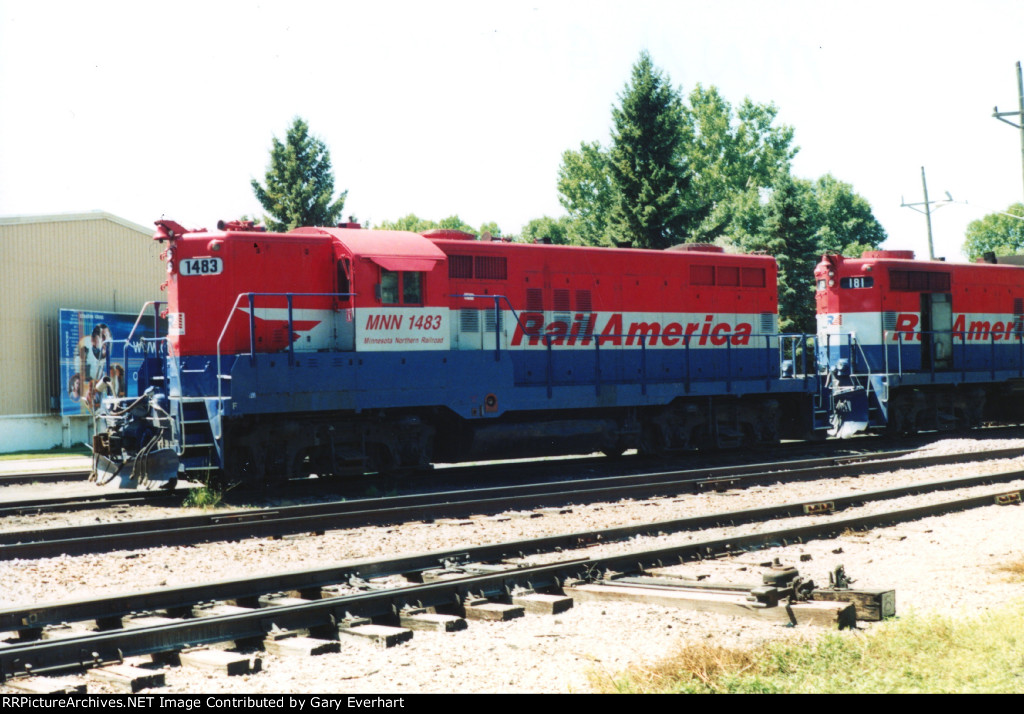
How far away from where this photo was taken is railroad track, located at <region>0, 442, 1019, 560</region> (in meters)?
9.56

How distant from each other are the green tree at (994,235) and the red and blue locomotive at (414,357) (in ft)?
267

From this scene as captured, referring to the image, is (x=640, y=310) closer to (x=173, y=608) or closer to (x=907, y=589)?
(x=907, y=589)

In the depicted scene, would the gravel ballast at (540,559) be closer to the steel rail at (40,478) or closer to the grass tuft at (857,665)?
the grass tuft at (857,665)

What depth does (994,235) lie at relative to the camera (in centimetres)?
9656

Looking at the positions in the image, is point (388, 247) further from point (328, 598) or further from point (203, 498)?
point (328, 598)

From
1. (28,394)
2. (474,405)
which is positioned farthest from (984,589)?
(28,394)

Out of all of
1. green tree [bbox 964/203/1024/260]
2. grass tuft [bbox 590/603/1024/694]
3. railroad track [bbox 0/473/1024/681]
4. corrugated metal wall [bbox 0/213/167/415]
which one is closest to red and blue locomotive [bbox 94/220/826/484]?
railroad track [bbox 0/473/1024/681]

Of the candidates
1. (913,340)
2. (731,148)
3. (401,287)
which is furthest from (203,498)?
(731,148)

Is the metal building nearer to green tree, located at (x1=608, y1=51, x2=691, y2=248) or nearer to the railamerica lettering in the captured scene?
the railamerica lettering

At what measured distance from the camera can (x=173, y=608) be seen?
6570mm

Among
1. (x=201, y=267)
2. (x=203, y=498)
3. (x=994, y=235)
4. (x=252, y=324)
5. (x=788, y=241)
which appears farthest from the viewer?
(x=994, y=235)

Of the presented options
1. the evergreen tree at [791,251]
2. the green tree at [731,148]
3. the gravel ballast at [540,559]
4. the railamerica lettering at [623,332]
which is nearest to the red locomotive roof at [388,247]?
the railamerica lettering at [623,332]

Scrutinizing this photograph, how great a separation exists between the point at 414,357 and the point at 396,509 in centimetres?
377

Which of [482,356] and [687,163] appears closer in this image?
[482,356]
